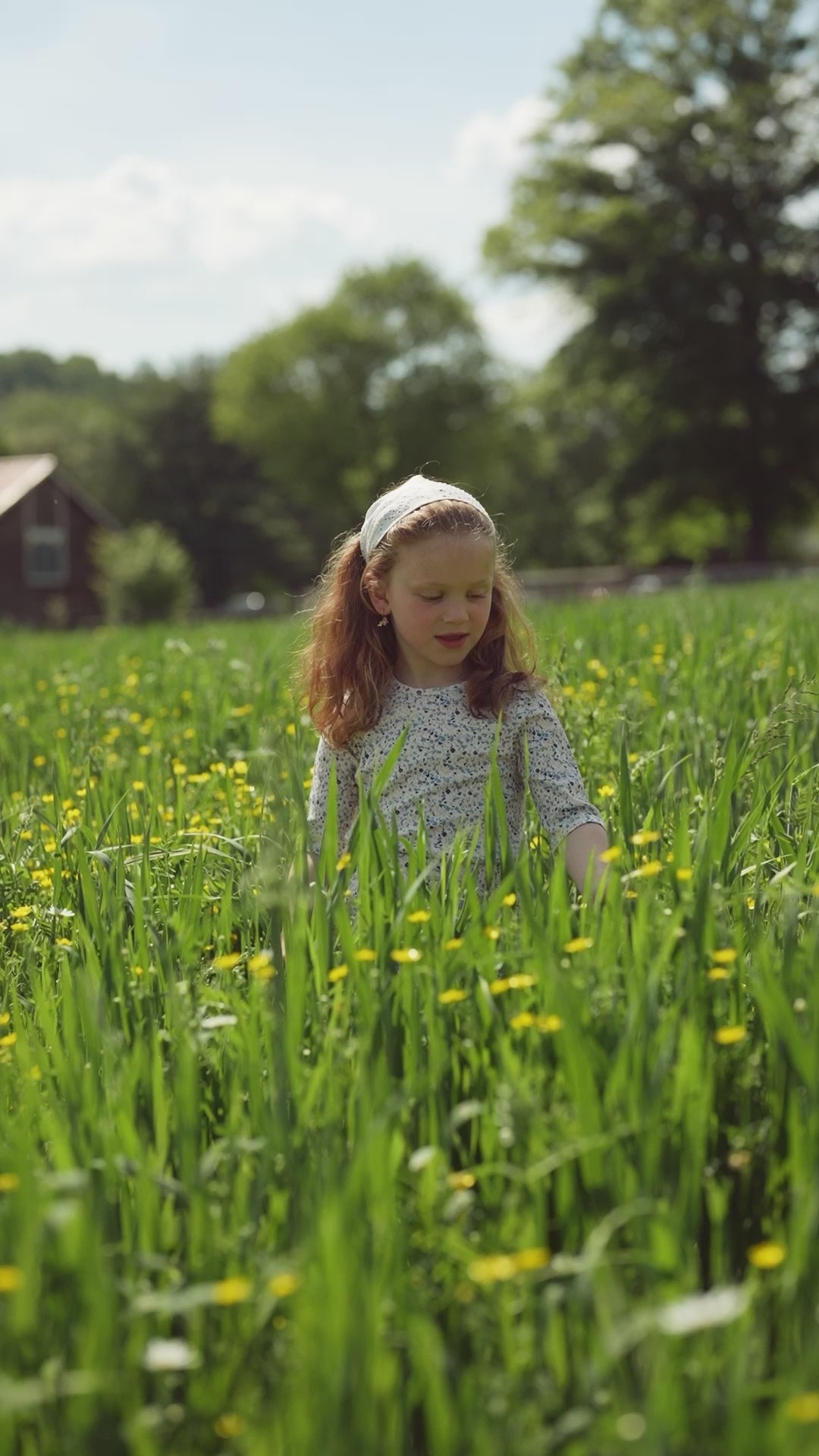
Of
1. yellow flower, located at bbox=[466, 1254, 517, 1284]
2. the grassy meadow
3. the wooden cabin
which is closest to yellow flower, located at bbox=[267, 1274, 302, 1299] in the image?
the grassy meadow

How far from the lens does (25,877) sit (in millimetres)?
2922

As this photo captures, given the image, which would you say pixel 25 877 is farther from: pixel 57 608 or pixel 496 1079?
pixel 57 608

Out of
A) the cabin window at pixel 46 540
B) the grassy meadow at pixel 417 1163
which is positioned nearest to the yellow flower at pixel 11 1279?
the grassy meadow at pixel 417 1163

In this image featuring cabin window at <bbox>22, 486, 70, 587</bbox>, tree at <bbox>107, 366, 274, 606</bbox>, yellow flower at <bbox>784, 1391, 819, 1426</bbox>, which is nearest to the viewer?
yellow flower at <bbox>784, 1391, 819, 1426</bbox>

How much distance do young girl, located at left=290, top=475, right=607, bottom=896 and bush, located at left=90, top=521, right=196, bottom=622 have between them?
31.6 meters

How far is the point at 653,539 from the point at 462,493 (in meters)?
36.2

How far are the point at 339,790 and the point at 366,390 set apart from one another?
158ft

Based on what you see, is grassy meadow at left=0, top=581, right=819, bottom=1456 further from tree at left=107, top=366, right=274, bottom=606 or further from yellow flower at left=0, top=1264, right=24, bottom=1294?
tree at left=107, top=366, right=274, bottom=606

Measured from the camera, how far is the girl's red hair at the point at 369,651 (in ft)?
9.62

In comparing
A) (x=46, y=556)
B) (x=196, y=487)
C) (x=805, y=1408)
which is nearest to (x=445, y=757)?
(x=805, y=1408)

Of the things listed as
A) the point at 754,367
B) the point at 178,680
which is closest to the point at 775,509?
the point at 754,367

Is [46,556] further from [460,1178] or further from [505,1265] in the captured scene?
[505,1265]

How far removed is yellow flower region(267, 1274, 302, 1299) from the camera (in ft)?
3.69

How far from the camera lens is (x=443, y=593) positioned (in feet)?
9.05
